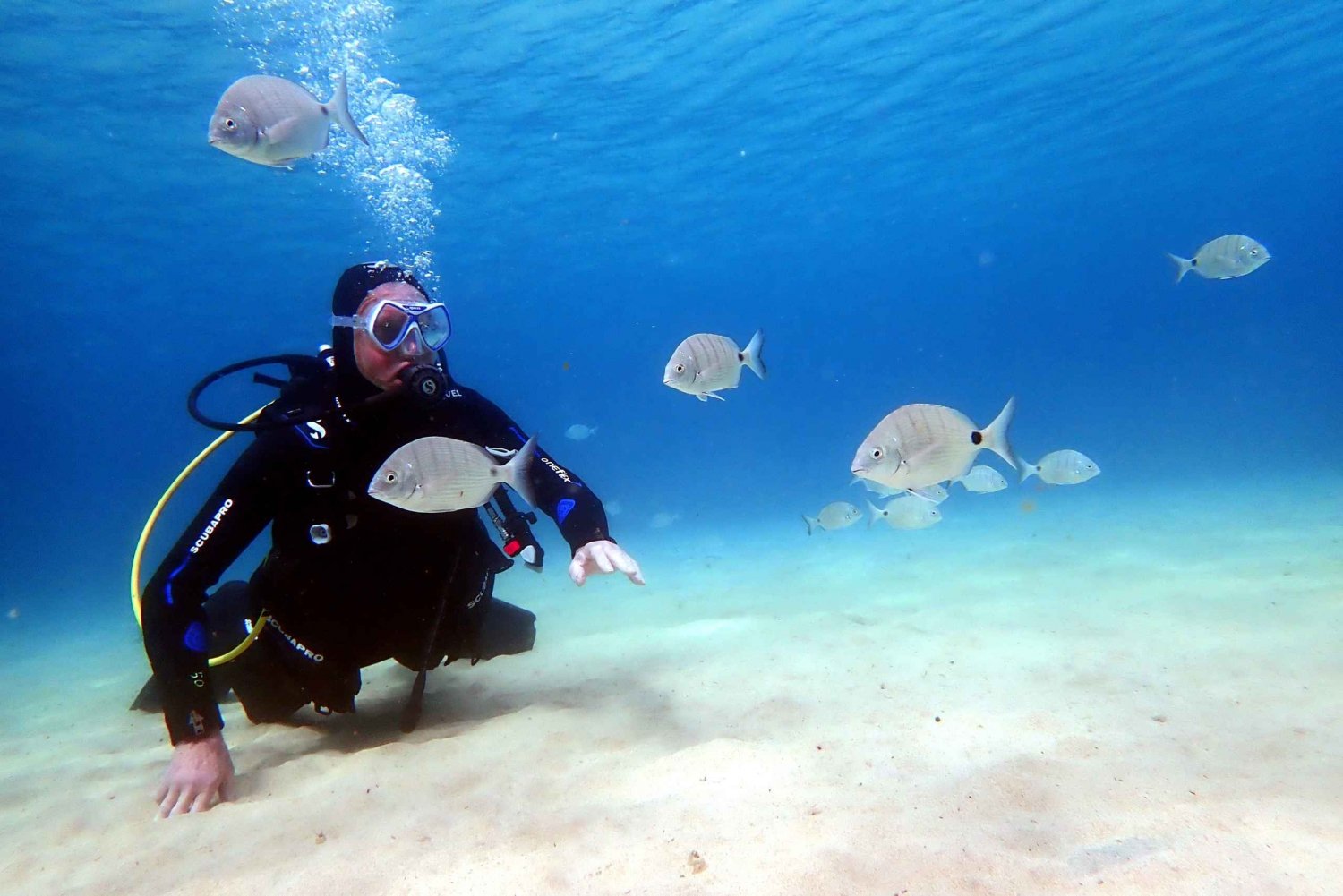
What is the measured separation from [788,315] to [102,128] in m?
70.9

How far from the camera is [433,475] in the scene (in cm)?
275

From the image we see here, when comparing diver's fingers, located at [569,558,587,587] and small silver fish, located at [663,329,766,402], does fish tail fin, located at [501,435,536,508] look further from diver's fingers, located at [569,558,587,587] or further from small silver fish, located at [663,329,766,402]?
small silver fish, located at [663,329,766,402]

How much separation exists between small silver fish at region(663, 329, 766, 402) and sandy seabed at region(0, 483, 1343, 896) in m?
2.03

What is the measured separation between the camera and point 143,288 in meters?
30.6

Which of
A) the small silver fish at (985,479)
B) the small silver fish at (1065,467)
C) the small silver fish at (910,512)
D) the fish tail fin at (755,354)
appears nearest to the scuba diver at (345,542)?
the fish tail fin at (755,354)

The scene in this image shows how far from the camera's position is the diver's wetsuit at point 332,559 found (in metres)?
3.38

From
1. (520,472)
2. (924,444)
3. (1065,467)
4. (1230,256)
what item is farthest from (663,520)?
(924,444)

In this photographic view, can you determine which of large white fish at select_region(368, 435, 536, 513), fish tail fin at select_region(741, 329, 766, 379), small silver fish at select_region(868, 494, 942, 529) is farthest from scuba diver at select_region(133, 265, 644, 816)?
small silver fish at select_region(868, 494, 942, 529)

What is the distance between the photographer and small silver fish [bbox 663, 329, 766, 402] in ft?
14.3

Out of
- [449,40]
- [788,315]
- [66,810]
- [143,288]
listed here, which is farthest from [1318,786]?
[788,315]

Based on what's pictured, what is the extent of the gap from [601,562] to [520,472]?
594mm

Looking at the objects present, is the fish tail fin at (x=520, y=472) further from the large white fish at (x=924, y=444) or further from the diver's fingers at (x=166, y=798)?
the diver's fingers at (x=166, y=798)

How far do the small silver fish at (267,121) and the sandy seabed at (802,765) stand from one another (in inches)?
136

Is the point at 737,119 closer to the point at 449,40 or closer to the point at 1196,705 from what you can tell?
the point at 449,40
